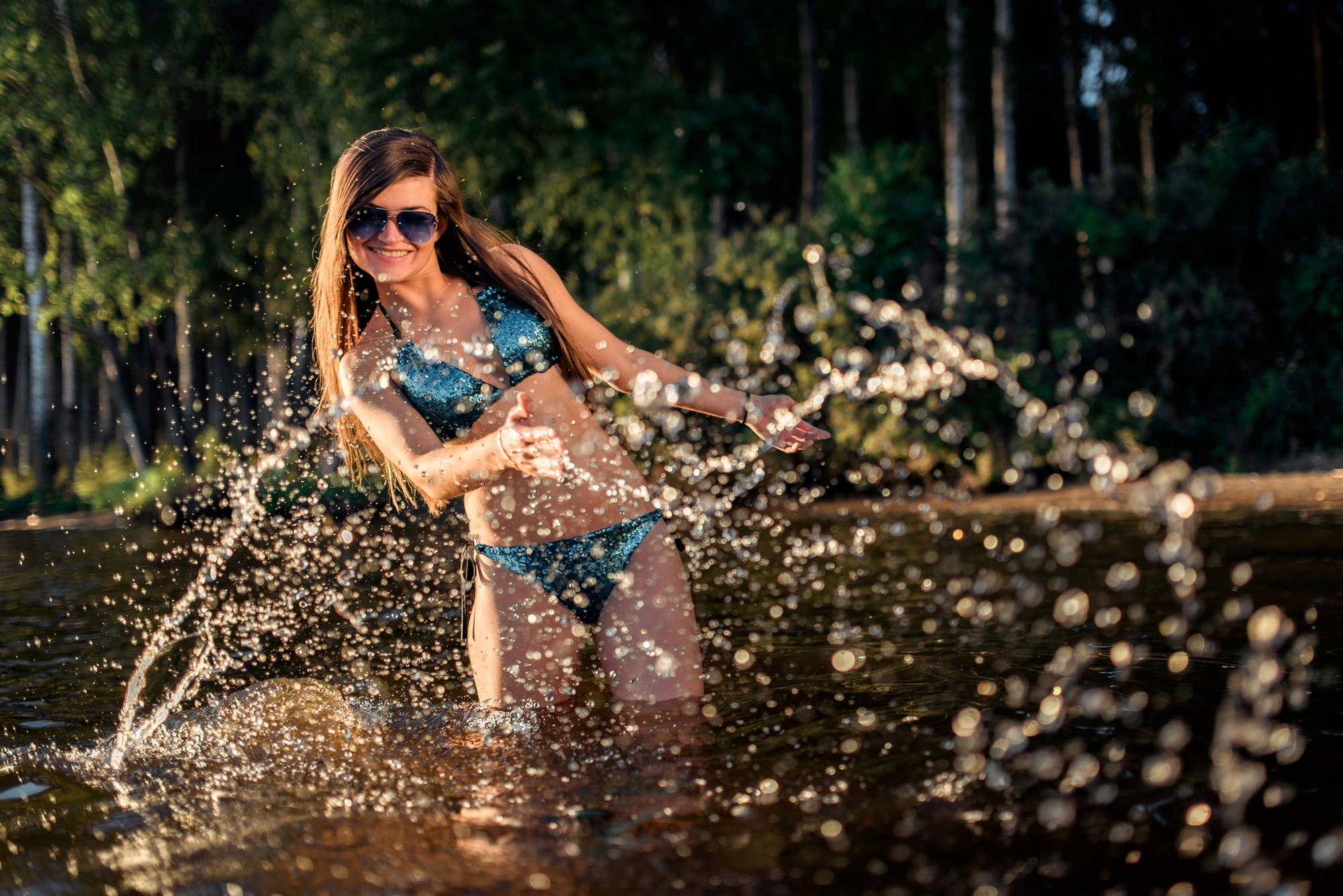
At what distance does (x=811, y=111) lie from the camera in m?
20.1

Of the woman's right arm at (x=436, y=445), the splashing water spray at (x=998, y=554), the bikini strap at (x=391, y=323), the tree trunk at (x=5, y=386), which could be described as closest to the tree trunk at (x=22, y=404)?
the tree trunk at (x=5, y=386)

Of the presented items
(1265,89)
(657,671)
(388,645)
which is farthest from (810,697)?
(1265,89)

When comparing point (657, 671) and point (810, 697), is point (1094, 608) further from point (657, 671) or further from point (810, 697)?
point (657, 671)

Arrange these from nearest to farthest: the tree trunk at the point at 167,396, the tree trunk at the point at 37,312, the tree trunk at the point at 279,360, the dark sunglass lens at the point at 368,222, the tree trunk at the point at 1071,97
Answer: the dark sunglass lens at the point at 368,222
the tree trunk at the point at 37,312
the tree trunk at the point at 1071,97
the tree trunk at the point at 279,360
the tree trunk at the point at 167,396

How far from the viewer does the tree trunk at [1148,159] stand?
1388 centimetres

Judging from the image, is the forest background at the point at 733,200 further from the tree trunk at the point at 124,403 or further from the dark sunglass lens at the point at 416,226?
the dark sunglass lens at the point at 416,226

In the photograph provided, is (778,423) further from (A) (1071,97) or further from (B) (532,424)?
(A) (1071,97)

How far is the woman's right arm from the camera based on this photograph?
2969 millimetres

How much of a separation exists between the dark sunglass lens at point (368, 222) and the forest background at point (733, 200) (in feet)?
15.8

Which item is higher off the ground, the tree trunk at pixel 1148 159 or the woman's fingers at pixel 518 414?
the tree trunk at pixel 1148 159

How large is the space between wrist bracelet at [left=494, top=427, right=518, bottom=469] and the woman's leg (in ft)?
2.30

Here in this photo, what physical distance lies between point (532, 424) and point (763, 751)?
4.11 feet

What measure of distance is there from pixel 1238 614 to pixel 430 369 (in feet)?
13.4

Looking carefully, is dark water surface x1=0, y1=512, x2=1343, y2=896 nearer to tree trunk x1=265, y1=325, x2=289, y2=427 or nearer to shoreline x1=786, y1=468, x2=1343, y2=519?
shoreline x1=786, y1=468, x2=1343, y2=519
